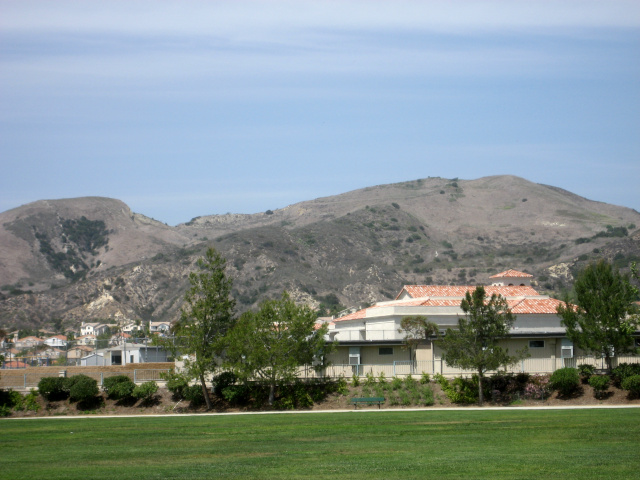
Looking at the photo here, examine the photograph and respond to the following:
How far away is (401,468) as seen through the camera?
2114cm

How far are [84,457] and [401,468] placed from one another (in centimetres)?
1002

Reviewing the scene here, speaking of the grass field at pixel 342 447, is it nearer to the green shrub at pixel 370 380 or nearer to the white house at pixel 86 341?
the green shrub at pixel 370 380

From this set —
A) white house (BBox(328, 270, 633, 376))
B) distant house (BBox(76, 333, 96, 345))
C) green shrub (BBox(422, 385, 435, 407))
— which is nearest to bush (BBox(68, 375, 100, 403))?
white house (BBox(328, 270, 633, 376))

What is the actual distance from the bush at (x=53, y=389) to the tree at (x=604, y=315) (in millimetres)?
31900

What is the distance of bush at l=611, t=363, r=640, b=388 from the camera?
47531 mm

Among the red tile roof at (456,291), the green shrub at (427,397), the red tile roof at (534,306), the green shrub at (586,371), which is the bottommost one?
the green shrub at (427,397)

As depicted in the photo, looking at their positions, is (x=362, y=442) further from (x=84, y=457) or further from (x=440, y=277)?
(x=440, y=277)

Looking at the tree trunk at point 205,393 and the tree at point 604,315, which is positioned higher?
the tree at point 604,315

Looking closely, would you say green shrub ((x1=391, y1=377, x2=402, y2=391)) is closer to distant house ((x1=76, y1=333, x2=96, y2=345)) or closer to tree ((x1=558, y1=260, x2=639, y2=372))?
tree ((x1=558, y1=260, x2=639, y2=372))

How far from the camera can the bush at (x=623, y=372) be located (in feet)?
156

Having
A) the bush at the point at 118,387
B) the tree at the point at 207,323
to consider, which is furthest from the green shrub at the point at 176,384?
the bush at the point at 118,387

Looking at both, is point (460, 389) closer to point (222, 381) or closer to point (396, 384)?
point (396, 384)

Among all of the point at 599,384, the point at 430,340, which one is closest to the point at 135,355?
the point at 430,340

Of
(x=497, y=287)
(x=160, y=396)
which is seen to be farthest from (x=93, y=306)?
(x=160, y=396)
